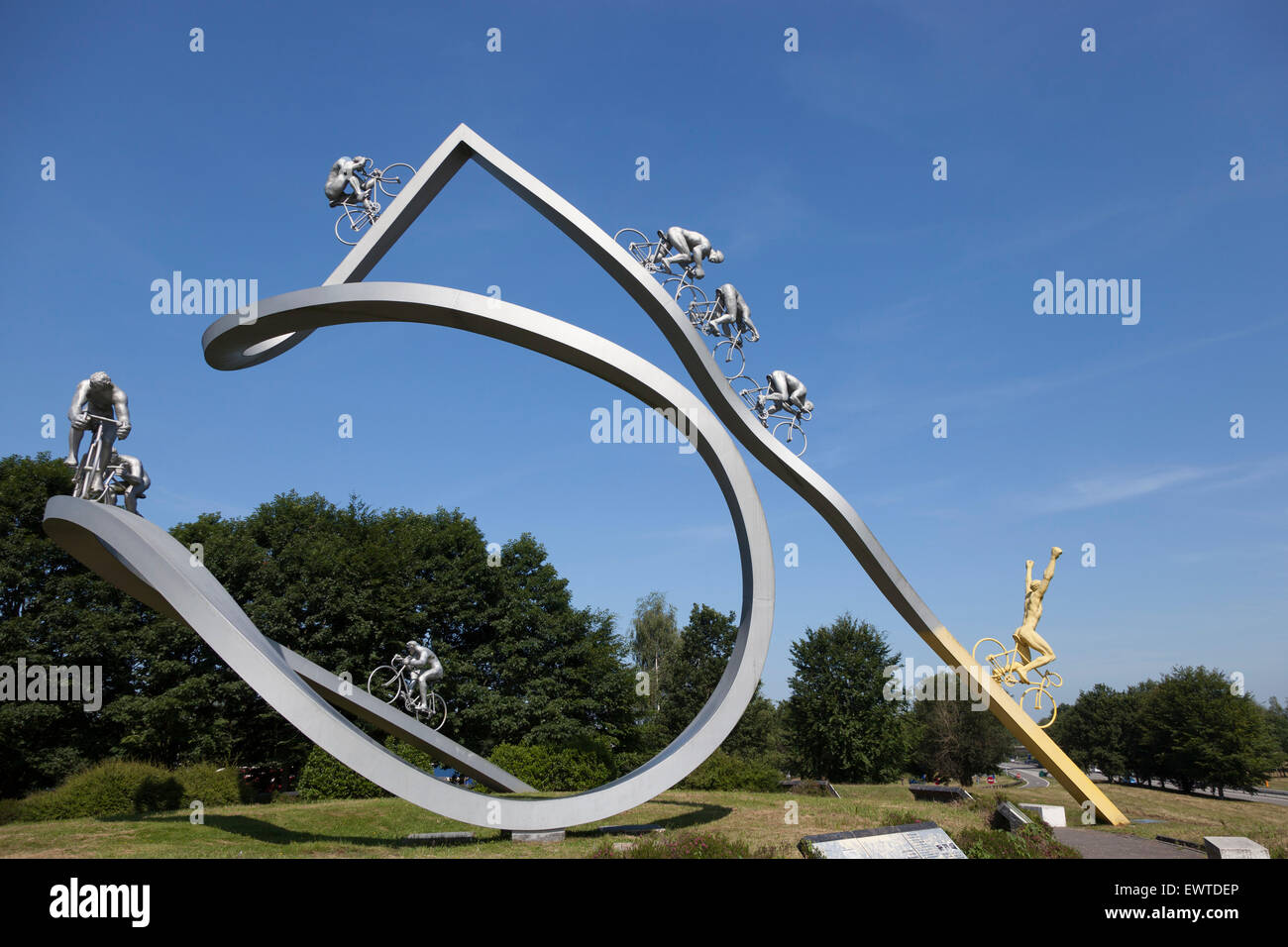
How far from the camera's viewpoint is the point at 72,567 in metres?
30.9

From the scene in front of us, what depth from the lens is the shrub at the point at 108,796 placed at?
59.5ft

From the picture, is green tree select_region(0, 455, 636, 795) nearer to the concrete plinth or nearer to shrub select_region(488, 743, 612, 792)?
shrub select_region(488, 743, 612, 792)

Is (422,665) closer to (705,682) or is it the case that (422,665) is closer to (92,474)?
(92,474)

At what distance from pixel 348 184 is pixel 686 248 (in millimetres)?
6964

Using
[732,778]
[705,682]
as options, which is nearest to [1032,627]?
[732,778]

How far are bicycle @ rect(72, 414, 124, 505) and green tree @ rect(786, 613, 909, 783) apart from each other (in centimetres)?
3662

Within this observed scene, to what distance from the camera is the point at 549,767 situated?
26469 millimetres

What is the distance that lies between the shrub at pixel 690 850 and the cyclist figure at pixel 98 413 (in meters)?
10.1

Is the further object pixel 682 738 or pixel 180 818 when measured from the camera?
pixel 180 818
